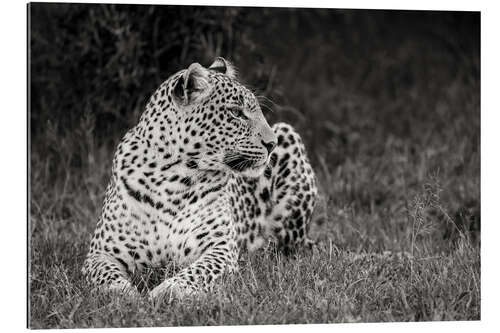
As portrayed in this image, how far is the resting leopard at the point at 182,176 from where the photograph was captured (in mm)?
5602

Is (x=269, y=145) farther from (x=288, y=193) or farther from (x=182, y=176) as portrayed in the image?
(x=288, y=193)

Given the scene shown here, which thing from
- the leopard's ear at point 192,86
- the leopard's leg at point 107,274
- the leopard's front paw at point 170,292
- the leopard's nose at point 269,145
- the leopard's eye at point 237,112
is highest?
the leopard's ear at point 192,86

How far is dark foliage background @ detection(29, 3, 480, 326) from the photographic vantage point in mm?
7039

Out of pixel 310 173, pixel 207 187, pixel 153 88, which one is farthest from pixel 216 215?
pixel 153 88

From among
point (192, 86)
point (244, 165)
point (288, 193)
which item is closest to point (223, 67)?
point (192, 86)

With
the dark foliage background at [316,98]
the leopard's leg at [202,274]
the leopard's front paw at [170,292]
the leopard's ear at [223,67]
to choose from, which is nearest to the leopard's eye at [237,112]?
the leopard's ear at [223,67]

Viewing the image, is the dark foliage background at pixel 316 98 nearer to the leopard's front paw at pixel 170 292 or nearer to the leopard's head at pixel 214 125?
the leopard's front paw at pixel 170 292

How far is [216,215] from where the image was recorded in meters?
5.86

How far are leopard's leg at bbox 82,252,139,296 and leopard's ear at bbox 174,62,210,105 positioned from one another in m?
1.00

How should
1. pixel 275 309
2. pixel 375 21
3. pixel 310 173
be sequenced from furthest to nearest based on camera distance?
1. pixel 375 21
2. pixel 310 173
3. pixel 275 309

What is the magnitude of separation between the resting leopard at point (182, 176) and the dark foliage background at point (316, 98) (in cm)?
54

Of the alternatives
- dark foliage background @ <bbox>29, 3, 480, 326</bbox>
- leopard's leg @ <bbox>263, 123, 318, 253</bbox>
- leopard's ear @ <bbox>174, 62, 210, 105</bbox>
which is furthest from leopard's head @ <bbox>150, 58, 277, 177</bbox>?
dark foliage background @ <bbox>29, 3, 480, 326</bbox>

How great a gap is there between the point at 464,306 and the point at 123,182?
2076 mm
